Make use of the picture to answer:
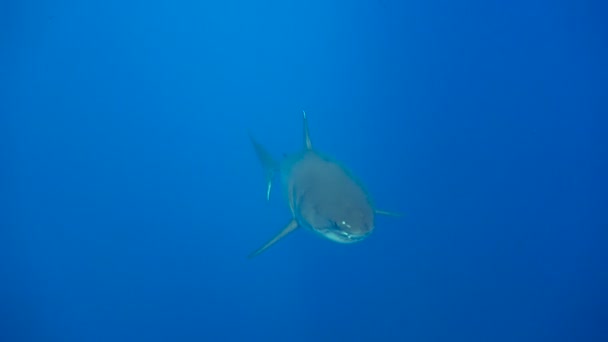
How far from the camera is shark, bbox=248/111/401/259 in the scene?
2399 mm

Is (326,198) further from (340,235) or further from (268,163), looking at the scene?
(268,163)

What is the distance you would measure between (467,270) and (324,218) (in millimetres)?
4083

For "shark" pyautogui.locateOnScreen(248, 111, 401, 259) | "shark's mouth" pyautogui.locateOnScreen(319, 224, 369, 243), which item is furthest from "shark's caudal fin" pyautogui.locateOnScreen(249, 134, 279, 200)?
"shark's mouth" pyautogui.locateOnScreen(319, 224, 369, 243)

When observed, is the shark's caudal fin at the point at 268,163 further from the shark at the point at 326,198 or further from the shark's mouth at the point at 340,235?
the shark's mouth at the point at 340,235

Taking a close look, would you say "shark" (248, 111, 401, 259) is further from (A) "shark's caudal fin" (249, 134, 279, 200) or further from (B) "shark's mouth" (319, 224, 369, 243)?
(A) "shark's caudal fin" (249, 134, 279, 200)

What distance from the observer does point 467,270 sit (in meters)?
5.98

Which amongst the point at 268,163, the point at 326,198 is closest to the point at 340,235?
the point at 326,198

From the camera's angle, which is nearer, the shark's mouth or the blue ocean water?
the shark's mouth

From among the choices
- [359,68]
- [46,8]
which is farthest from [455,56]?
[46,8]

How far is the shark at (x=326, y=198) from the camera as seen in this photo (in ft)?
7.87

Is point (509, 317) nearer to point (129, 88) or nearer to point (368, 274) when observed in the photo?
point (368, 274)

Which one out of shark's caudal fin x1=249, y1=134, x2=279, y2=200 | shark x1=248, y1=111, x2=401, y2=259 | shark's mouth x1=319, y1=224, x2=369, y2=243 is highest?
shark's caudal fin x1=249, y1=134, x2=279, y2=200

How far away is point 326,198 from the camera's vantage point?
2.62m

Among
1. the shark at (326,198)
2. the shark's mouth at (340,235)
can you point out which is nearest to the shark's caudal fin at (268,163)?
the shark at (326,198)
